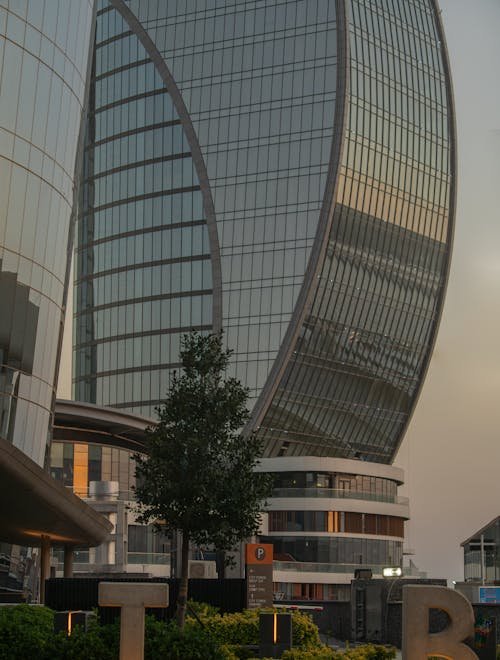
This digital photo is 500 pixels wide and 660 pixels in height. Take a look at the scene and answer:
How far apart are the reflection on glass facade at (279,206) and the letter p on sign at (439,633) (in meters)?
103

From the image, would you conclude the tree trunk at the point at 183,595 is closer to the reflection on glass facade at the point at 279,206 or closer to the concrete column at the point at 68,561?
the concrete column at the point at 68,561

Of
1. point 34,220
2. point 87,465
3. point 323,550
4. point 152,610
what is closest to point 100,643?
point 152,610

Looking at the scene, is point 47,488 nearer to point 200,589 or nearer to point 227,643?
point 227,643

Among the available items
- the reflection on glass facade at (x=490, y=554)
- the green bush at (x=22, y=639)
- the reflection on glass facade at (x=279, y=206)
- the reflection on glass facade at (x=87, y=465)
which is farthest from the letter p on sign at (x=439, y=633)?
the reflection on glass facade at (x=279, y=206)

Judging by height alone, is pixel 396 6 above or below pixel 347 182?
above

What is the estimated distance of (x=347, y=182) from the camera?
5256 inches

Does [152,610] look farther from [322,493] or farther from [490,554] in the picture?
[322,493]

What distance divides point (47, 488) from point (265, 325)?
101180 millimetres

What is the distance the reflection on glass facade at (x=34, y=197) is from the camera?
44.5 metres

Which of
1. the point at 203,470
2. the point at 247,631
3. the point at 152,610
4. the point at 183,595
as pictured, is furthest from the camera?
the point at 152,610

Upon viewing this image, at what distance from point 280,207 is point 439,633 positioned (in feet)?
373

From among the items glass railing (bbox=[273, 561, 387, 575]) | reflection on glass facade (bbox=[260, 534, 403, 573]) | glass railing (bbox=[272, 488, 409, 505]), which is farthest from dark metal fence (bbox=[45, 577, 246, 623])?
glass railing (bbox=[272, 488, 409, 505])

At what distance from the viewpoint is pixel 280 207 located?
13525cm

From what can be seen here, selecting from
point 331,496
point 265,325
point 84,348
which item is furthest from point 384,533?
point 84,348
